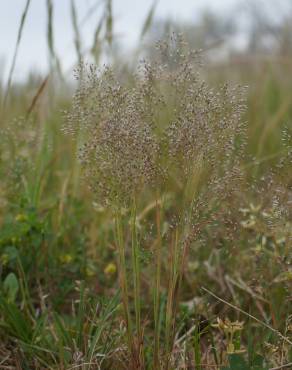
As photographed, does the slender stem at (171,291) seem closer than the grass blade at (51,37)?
Yes

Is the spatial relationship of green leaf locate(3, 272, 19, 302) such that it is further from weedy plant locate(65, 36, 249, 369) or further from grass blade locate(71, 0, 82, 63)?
grass blade locate(71, 0, 82, 63)

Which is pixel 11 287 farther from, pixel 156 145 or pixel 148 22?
pixel 148 22

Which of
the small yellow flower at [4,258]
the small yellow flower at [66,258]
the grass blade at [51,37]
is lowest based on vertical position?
the small yellow flower at [66,258]

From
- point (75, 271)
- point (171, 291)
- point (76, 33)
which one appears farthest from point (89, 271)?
point (76, 33)

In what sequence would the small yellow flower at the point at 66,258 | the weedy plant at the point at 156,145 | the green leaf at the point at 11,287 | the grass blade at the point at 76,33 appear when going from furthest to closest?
1. the grass blade at the point at 76,33
2. the small yellow flower at the point at 66,258
3. the green leaf at the point at 11,287
4. the weedy plant at the point at 156,145

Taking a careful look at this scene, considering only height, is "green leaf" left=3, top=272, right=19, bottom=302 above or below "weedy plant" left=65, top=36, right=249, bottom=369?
below

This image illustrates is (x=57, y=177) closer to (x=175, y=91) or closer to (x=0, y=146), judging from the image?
(x=0, y=146)

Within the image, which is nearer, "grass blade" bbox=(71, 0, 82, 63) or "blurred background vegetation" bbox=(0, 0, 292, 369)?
"blurred background vegetation" bbox=(0, 0, 292, 369)

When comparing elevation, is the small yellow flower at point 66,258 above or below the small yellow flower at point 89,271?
above

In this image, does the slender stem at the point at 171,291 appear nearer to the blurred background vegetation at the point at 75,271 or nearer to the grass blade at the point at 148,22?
the blurred background vegetation at the point at 75,271

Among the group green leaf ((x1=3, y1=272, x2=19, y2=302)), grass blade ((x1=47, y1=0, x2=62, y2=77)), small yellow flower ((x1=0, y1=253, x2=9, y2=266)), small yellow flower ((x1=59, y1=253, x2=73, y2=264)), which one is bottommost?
green leaf ((x1=3, y1=272, x2=19, y2=302))

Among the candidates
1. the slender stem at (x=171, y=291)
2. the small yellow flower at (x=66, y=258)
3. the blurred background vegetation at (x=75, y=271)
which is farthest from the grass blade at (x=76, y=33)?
the slender stem at (x=171, y=291)

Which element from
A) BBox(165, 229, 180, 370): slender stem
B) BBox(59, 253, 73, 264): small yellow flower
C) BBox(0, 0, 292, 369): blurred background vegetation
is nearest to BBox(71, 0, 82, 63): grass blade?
BBox(0, 0, 292, 369): blurred background vegetation
